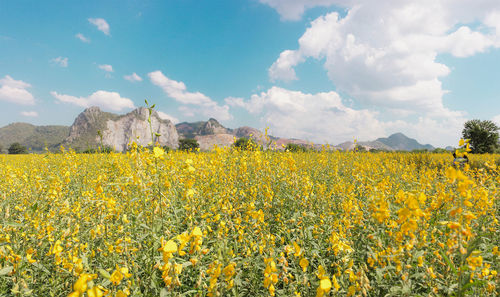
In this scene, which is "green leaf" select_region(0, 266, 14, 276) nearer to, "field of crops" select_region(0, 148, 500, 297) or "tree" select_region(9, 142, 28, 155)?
"field of crops" select_region(0, 148, 500, 297)

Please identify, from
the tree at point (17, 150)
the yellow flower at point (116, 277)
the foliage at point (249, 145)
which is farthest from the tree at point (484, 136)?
the tree at point (17, 150)

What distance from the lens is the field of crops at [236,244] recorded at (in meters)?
1.50

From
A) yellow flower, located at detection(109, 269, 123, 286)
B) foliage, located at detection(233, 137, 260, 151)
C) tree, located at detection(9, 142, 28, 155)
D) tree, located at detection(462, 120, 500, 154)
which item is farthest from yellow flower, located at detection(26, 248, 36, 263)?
tree, located at detection(9, 142, 28, 155)

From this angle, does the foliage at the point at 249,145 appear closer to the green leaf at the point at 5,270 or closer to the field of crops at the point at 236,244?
the field of crops at the point at 236,244

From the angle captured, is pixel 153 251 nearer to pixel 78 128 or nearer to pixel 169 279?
pixel 169 279

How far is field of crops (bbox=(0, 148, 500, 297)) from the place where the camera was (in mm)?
1503

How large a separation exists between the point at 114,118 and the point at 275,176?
20739 centimetres

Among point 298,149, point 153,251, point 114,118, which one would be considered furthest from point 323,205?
point 114,118

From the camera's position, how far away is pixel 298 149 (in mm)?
11305

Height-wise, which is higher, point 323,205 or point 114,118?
point 114,118

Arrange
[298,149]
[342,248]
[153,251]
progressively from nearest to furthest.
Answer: [342,248]
[153,251]
[298,149]

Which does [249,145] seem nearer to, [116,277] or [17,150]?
[116,277]

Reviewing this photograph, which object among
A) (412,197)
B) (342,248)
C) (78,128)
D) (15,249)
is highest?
(78,128)

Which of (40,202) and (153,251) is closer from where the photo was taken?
(153,251)
